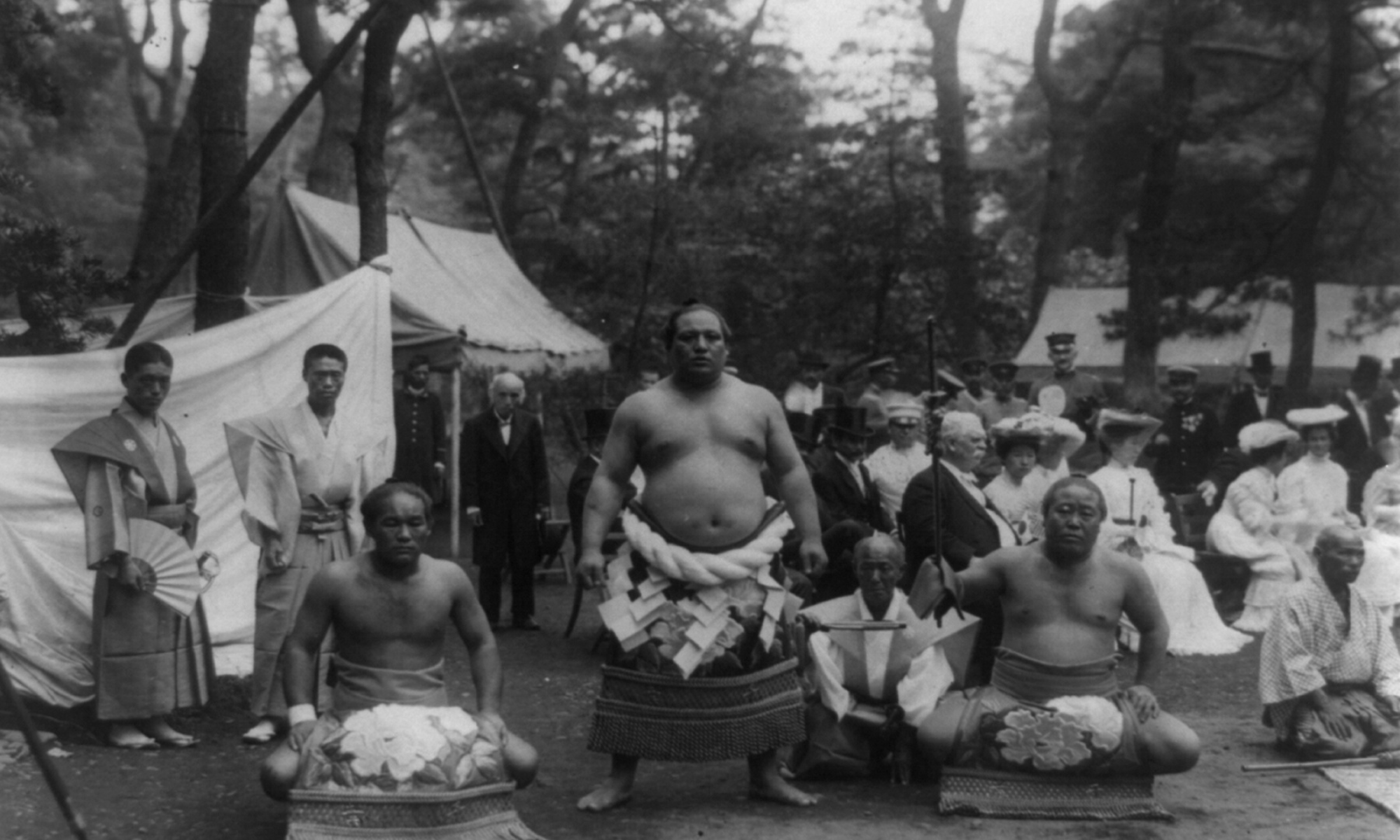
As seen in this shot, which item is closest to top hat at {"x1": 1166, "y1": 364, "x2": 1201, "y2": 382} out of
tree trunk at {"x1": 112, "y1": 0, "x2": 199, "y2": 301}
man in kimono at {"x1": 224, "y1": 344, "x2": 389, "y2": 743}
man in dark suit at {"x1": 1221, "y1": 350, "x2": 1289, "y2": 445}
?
man in dark suit at {"x1": 1221, "y1": 350, "x2": 1289, "y2": 445}

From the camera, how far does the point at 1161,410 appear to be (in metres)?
16.5

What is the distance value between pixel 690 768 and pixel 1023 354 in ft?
45.6

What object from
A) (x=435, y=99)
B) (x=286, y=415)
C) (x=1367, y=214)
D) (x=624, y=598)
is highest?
(x=435, y=99)

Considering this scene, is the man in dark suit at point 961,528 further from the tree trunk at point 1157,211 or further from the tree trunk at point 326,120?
the tree trunk at point 326,120

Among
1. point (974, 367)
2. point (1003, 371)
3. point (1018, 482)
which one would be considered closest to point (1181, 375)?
point (1003, 371)

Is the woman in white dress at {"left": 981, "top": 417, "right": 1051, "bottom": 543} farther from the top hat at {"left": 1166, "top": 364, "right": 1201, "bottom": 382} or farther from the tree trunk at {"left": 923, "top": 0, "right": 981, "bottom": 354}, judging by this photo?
the tree trunk at {"left": 923, "top": 0, "right": 981, "bottom": 354}

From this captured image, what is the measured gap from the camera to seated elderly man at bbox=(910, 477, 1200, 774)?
532 centimetres

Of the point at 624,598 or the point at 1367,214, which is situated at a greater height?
the point at 1367,214

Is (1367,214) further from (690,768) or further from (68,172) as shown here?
(68,172)

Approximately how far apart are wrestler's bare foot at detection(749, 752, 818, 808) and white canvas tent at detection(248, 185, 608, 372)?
7.53 meters

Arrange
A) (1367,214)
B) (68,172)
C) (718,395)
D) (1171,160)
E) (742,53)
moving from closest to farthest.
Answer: (718,395)
(1171,160)
(1367,214)
(742,53)
(68,172)

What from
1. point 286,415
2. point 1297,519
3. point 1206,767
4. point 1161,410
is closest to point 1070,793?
point 1206,767

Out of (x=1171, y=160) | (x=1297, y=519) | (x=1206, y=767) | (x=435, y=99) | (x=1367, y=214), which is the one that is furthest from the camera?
(x=435, y=99)

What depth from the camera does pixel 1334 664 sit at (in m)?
6.48
